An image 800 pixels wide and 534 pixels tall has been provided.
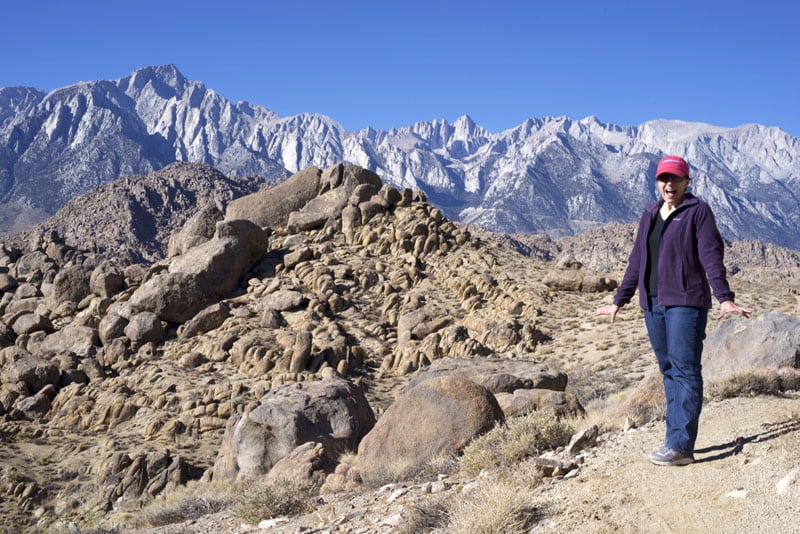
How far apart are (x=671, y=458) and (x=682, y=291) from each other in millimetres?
1481

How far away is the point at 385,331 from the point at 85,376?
34.2 feet

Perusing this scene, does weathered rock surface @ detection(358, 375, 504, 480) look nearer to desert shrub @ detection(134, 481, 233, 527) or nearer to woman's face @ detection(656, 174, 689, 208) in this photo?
desert shrub @ detection(134, 481, 233, 527)

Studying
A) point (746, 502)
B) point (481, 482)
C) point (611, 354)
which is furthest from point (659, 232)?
point (611, 354)

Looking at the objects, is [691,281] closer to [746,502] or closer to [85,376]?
[746,502]

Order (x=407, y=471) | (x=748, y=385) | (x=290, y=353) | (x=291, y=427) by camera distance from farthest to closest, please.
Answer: (x=290, y=353), (x=291, y=427), (x=407, y=471), (x=748, y=385)

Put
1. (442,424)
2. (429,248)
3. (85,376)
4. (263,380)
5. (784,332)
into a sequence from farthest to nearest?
1. (429,248)
2. (85,376)
3. (263,380)
4. (784,332)
5. (442,424)

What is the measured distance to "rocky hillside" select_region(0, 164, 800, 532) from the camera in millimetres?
11078

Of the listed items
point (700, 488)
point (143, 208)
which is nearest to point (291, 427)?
point (700, 488)

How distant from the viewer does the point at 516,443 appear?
7641 millimetres

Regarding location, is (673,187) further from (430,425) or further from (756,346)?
(756,346)

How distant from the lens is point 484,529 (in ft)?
17.3

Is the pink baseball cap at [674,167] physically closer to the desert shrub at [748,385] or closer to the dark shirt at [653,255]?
the dark shirt at [653,255]

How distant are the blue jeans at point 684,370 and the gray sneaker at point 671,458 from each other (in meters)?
0.04

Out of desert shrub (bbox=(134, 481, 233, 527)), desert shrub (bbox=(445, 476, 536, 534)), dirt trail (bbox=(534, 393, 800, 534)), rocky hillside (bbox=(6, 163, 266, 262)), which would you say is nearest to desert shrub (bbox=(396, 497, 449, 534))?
desert shrub (bbox=(445, 476, 536, 534))
